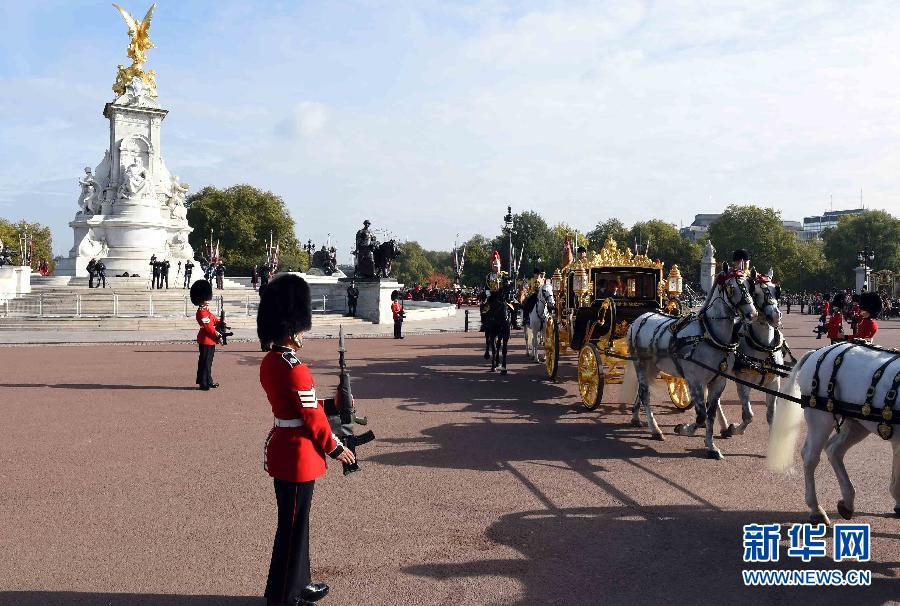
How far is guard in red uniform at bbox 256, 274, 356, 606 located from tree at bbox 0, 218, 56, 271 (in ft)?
255

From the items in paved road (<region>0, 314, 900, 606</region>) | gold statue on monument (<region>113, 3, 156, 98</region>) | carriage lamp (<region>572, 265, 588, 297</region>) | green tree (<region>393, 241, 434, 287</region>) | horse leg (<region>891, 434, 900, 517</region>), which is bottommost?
paved road (<region>0, 314, 900, 606</region>)

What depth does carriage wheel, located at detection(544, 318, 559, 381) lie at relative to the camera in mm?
12609

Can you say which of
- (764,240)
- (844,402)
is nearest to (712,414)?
(844,402)

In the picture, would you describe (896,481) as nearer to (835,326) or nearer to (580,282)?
(580,282)

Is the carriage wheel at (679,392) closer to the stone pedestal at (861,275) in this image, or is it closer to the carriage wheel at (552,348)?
the carriage wheel at (552,348)

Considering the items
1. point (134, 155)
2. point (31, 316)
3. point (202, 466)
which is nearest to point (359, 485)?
Result: point (202, 466)

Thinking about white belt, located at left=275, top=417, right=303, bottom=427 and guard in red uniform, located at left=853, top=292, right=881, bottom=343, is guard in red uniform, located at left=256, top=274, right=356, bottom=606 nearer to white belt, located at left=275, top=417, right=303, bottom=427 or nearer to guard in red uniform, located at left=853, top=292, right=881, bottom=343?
white belt, located at left=275, top=417, right=303, bottom=427

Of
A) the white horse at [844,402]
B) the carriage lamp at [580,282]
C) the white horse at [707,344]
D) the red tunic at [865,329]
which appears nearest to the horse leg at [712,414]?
the white horse at [707,344]

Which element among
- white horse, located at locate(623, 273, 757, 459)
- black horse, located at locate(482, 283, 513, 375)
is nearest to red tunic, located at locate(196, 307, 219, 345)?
black horse, located at locate(482, 283, 513, 375)

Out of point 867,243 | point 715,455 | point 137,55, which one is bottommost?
point 715,455

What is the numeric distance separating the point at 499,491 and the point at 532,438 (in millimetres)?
2121

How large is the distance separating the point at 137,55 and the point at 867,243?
74467 mm

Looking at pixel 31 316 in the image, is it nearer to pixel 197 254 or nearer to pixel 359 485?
pixel 359 485

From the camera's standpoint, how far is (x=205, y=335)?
1206 centimetres
